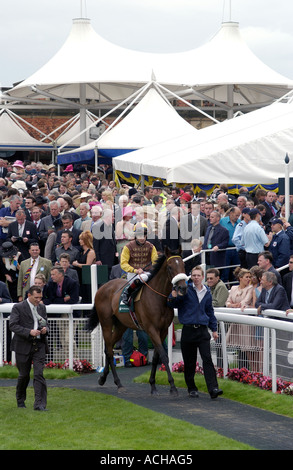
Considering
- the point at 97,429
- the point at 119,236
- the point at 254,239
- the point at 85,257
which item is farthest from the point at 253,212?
the point at 97,429

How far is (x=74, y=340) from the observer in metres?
13.0

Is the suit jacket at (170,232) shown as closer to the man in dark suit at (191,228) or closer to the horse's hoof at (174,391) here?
the man in dark suit at (191,228)

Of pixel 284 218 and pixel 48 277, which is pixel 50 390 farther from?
pixel 284 218

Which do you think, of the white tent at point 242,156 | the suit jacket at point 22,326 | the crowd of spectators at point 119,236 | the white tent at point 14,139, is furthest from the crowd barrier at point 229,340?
the white tent at point 14,139

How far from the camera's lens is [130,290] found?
11.4 metres

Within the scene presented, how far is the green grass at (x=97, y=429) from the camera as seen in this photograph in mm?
8172

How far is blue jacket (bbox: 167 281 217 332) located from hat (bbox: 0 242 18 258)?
16.2ft

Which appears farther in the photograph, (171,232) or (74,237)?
(74,237)

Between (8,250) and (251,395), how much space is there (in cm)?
598

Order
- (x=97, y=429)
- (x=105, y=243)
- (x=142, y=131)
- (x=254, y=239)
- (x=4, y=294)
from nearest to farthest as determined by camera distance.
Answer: (x=97, y=429) → (x=4, y=294) → (x=254, y=239) → (x=105, y=243) → (x=142, y=131)

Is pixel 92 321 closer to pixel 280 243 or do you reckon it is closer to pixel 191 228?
pixel 280 243

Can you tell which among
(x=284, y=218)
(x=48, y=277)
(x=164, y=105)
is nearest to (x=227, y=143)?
(x=284, y=218)

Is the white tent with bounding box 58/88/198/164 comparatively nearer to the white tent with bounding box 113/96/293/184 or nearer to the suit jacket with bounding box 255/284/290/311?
the white tent with bounding box 113/96/293/184

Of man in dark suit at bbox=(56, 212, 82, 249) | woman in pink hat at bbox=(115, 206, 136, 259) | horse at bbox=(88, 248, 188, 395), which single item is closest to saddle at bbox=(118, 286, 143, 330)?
horse at bbox=(88, 248, 188, 395)
